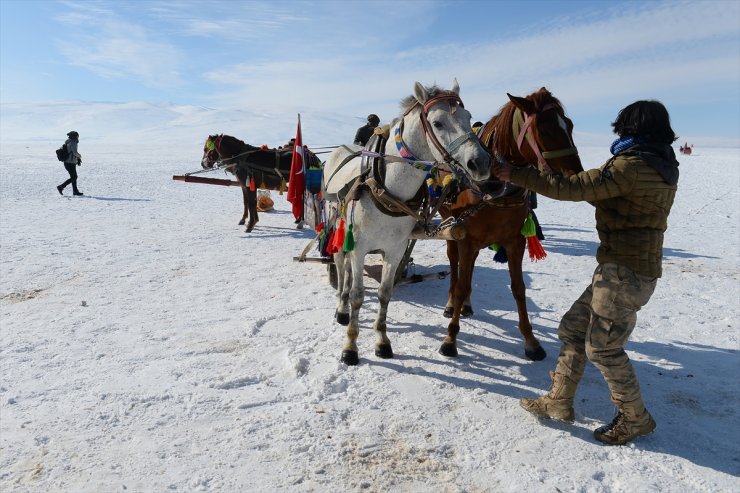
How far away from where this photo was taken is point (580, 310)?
333cm

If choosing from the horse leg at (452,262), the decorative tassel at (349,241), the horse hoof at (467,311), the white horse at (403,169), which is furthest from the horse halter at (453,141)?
the horse hoof at (467,311)

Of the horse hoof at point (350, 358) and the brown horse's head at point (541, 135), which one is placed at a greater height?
the brown horse's head at point (541, 135)

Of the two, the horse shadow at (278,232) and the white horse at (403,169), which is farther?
the horse shadow at (278,232)

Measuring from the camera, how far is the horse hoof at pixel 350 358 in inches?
170

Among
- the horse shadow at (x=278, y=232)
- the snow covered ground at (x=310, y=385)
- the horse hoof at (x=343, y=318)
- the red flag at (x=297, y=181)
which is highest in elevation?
the red flag at (x=297, y=181)

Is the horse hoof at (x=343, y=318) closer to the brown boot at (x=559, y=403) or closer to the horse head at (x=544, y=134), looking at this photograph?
the brown boot at (x=559, y=403)

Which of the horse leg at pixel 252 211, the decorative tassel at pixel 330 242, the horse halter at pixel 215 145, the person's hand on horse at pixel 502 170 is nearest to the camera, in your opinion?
the person's hand on horse at pixel 502 170

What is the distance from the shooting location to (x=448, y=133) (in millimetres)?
3459

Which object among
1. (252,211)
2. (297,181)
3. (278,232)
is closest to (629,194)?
(297,181)

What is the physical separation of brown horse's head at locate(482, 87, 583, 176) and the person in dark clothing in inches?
167

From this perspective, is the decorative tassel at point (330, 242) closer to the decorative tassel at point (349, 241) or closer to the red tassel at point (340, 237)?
the red tassel at point (340, 237)

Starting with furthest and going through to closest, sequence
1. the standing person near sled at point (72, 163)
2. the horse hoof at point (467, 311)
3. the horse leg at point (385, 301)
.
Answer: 1. the standing person near sled at point (72, 163)
2. the horse hoof at point (467, 311)
3. the horse leg at point (385, 301)

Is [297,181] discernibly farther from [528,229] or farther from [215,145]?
[215,145]

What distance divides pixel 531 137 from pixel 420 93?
35.1 inches
